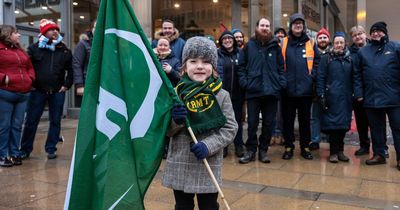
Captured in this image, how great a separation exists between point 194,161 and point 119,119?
0.59 metres

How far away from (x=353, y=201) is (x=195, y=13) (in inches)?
499

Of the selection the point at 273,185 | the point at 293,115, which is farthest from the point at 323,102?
the point at 273,185

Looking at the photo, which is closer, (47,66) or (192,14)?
(47,66)

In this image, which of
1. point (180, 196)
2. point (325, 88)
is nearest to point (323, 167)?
point (325, 88)

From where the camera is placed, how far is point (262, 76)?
646cm

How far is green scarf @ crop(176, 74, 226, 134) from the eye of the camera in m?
3.00

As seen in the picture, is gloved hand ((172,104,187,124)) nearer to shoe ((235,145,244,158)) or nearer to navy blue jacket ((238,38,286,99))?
navy blue jacket ((238,38,286,99))

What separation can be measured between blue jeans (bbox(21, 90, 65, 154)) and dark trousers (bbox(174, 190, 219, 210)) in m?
4.24

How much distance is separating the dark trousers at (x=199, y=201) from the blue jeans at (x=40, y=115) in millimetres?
4236

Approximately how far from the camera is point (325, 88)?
6691mm

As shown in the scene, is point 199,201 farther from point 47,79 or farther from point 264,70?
point 47,79

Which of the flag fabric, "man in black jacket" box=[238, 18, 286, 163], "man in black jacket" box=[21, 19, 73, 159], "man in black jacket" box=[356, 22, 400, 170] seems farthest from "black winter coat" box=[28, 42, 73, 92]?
"man in black jacket" box=[356, 22, 400, 170]

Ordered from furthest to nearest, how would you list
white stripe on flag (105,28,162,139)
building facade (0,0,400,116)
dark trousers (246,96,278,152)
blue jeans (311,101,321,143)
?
building facade (0,0,400,116) < blue jeans (311,101,321,143) < dark trousers (246,96,278,152) < white stripe on flag (105,28,162,139)

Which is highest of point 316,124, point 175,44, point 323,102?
point 175,44
